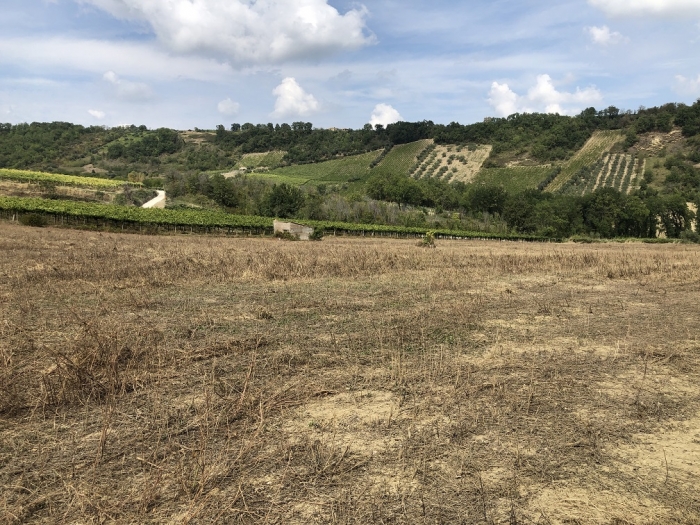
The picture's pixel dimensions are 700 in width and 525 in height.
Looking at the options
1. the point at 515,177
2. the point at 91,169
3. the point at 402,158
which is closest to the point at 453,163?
the point at 402,158

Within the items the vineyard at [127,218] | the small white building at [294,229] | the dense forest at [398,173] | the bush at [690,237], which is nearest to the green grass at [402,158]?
the dense forest at [398,173]

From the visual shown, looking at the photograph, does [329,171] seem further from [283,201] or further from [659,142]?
[659,142]

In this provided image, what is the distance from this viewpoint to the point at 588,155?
4500 inches

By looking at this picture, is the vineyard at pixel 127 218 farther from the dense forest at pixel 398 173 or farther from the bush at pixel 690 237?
the bush at pixel 690 237

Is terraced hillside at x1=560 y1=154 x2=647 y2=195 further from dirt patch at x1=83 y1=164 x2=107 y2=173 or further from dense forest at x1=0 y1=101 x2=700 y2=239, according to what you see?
dirt patch at x1=83 y1=164 x2=107 y2=173

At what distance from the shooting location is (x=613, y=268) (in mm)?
22141

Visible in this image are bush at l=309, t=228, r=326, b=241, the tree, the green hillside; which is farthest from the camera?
the green hillside

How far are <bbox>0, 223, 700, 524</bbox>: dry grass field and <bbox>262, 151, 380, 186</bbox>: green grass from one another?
10955 centimetres

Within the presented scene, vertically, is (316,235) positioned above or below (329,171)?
below

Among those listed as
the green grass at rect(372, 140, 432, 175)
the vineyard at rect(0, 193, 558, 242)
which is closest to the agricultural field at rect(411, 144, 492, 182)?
the green grass at rect(372, 140, 432, 175)

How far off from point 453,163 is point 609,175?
40494mm

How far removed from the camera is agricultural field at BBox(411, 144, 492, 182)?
123669 mm

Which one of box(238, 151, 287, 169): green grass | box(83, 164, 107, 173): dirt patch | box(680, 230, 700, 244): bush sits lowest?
box(680, 230, 700, 244): bush

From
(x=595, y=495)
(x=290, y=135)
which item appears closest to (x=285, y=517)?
(x=595, y=495)
